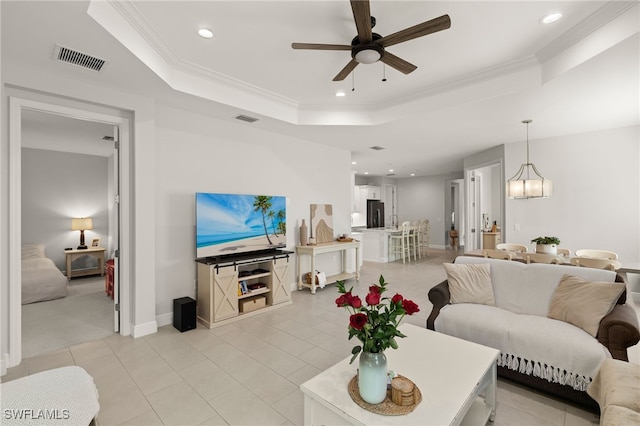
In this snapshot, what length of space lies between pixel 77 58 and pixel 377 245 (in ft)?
23.9

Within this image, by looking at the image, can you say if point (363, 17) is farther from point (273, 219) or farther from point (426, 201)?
point (426, 201)

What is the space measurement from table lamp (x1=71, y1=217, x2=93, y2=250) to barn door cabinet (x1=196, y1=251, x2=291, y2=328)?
14.4 feet

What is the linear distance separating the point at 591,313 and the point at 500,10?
2.45 m

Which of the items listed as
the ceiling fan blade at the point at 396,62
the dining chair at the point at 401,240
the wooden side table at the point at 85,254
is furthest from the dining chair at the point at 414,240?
the wooden side table at the point at 85,254

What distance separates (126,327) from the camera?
3.40m

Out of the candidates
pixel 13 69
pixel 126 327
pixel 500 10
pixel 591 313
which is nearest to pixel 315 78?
pixel 500 10

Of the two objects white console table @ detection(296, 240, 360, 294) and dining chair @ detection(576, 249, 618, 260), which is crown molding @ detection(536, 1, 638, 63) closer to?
dining chair @ detection(576, 249, 618, 260)

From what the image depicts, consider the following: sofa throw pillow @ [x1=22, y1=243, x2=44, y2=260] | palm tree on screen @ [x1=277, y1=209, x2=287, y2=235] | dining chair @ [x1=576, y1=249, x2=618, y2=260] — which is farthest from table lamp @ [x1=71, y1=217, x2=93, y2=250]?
dining chair @ [x1=576, y1=249, x2=618, y2=260]

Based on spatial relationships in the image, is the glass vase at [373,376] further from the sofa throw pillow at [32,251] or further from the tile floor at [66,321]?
the sofa throw pillow at [32,251]

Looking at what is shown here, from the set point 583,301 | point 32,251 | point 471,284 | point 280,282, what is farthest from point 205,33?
point 32,251

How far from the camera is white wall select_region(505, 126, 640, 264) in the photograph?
15.3 ft

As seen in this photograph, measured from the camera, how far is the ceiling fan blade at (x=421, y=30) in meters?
1.92

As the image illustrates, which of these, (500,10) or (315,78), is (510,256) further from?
(315,78)

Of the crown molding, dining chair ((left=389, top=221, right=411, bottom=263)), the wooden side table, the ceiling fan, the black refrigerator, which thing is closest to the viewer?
the ceiling fan
